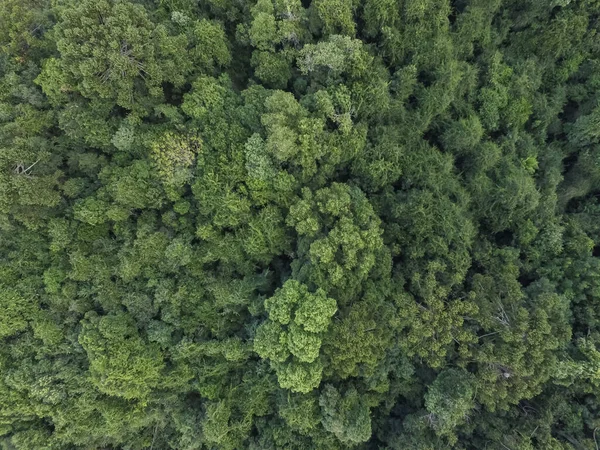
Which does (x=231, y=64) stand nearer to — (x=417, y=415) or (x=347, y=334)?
(x=347, y=334)

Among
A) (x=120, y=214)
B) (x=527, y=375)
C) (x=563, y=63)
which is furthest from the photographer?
(x=563, y=63)

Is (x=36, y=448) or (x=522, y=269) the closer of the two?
(x=36, y=448)

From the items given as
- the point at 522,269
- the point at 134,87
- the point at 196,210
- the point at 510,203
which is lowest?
the point at 196,210

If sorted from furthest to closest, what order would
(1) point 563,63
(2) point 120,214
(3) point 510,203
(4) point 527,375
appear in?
(1) point 563,63 < (3) point 510,203 < (2) point 120,214 < (4) point 527,375

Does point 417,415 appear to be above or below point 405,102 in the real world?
below

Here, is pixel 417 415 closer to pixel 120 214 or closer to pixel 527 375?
pixel 527 375

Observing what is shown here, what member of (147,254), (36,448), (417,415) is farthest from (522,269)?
(36,448)

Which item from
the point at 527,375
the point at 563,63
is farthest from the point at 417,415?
the point at 563,63
